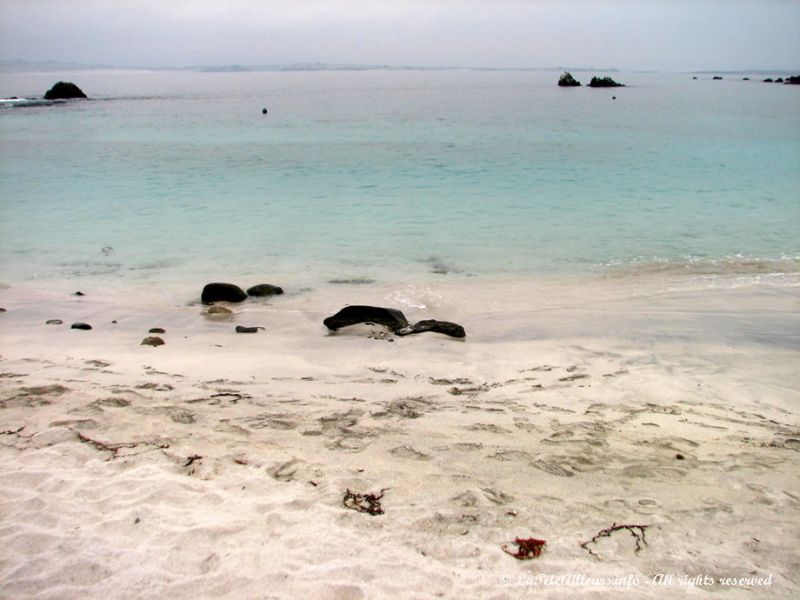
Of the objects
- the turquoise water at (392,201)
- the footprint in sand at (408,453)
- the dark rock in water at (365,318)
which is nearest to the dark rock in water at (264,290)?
the turquoise water at (392,201)

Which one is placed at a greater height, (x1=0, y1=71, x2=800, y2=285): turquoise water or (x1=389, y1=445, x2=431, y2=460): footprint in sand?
(x1=0, y1=71, x2=800, y2=285): turquoise water

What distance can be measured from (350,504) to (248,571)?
74 centimetres

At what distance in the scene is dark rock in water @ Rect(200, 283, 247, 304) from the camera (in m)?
8.80

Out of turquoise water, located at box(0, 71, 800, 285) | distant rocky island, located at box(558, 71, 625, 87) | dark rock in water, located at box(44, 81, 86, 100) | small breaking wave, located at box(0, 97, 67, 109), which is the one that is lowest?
turquoise water, located at box(0, 71, 800, 285)

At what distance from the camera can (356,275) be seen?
10.5 m

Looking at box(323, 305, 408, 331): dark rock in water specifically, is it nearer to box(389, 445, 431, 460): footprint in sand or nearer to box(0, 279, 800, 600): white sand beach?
box(0, 279, 800, 600): white sand beach

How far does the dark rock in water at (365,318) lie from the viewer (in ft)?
24.3

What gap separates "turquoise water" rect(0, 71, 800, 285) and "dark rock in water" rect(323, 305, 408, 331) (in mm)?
2805

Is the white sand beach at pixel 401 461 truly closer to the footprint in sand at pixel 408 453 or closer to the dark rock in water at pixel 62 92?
the footprint in sand at pixel 408 453

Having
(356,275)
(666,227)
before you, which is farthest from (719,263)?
(356,275)

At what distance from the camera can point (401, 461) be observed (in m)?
4.11

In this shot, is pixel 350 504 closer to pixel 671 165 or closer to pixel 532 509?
pixel 532 509

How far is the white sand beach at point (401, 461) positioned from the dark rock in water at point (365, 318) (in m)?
0.16

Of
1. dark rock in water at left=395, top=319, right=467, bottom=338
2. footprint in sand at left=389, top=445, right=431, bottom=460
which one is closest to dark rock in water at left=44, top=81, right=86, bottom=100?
dark rock in water at left=395, top=319, right=467, bottom=338
